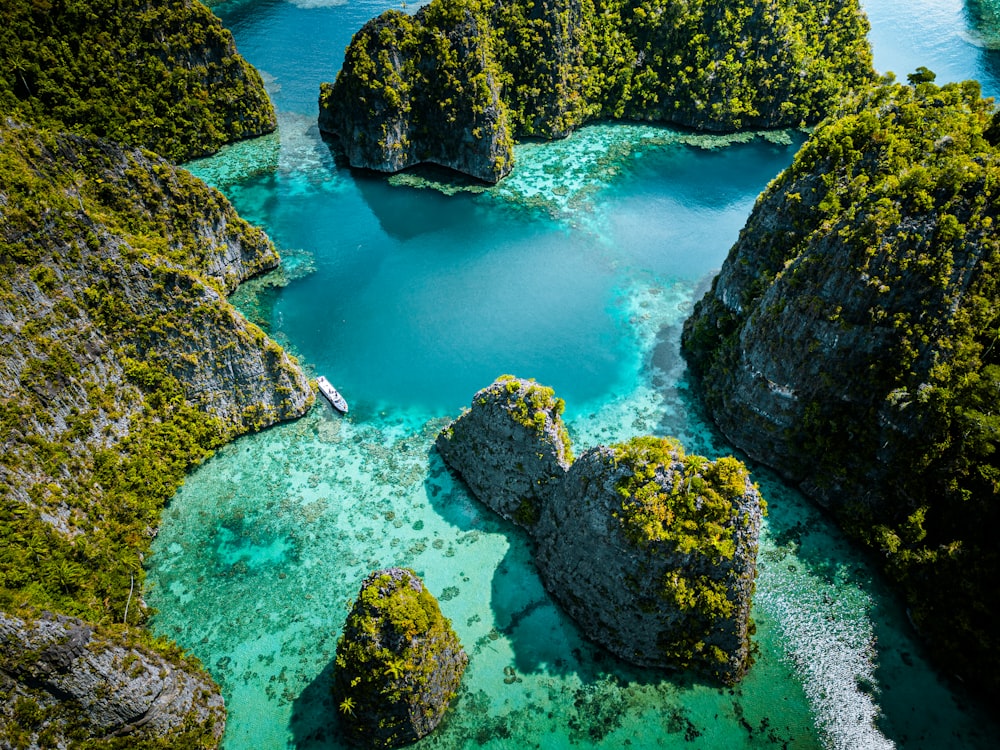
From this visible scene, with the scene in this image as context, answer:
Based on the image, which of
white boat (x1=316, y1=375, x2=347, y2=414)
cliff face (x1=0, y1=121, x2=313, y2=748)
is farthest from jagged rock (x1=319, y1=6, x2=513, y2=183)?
white boat (x1=316, y1=375, x2=347, y2=414)

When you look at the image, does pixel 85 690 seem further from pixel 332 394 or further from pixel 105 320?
pixel 332 394

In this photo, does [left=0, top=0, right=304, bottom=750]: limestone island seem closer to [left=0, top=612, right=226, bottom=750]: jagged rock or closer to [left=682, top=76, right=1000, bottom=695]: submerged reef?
[left=0, top=612, right=226, bottom=750]: jagged rock

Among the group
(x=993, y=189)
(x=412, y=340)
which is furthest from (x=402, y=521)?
(x=993, y=189)

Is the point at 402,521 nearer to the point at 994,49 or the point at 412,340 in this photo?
the point at 412,340

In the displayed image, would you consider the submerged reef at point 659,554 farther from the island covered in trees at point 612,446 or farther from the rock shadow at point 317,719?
the rock shadow at point 317,719

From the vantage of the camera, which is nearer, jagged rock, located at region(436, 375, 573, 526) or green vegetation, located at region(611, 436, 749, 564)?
green vegetation, located at region(611, 436, 749, 564)

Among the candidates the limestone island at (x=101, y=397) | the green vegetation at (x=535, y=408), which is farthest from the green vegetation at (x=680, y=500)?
the limestone island at (x=101, y=397)

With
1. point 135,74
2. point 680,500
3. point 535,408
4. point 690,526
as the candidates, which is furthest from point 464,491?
point 135,74
